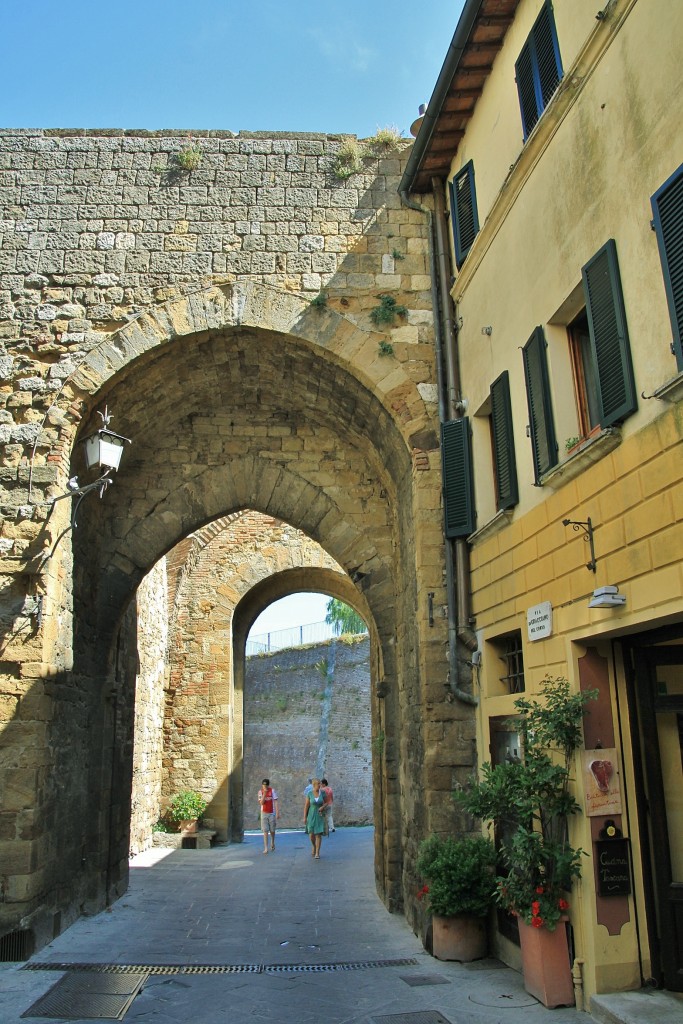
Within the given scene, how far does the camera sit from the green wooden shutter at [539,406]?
5.16 meters

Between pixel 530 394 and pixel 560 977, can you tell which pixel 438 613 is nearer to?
pixel 530 394

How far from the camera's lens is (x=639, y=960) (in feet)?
14.7

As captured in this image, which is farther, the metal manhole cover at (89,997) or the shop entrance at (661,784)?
the metal manhole cover at (89,997)

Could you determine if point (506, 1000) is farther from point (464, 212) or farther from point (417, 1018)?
point (464, 212)

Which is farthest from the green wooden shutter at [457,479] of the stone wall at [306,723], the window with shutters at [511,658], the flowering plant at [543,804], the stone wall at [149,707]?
the stone wall at [306,723]

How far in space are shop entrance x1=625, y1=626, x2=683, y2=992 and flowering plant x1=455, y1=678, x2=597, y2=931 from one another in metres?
0.36

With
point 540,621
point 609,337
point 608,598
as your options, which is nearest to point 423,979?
point 540,621

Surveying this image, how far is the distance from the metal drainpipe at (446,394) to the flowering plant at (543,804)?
1687 millimetres

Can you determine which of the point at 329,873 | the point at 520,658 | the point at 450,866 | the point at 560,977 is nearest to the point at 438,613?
the point at 520,658

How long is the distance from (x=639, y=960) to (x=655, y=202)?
3.97m

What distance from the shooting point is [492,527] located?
6.35 metres

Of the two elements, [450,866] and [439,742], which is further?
[439,742]

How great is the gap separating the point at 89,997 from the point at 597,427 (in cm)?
481

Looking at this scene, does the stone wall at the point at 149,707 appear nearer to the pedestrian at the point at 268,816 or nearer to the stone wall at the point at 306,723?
the pedestrian at the point at 268,816
